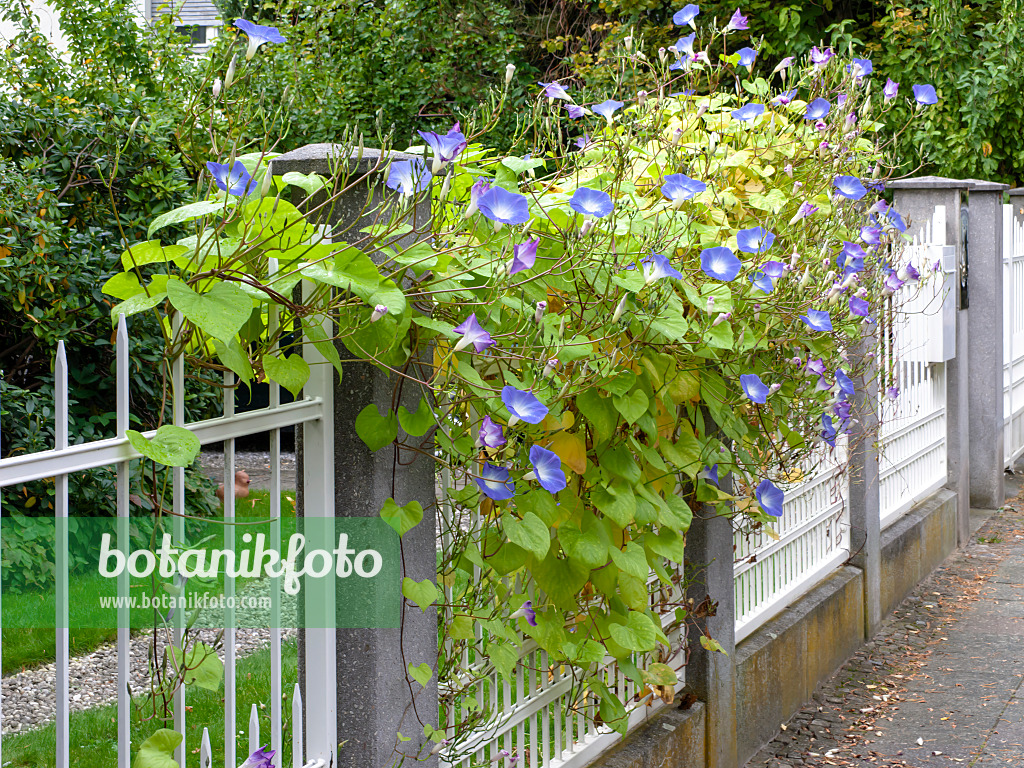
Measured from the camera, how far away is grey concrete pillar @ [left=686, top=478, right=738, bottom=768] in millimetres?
3188

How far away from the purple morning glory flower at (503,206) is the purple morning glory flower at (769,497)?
4.81ft

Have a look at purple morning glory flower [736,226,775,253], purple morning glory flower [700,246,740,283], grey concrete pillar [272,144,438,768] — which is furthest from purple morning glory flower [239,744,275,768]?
purple morning glory flower [736,226,775,253]

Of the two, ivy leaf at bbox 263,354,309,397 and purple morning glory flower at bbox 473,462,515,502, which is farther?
purple morning glory flower at bbox 473,462,515,502

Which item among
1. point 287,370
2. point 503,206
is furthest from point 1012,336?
point 287,370

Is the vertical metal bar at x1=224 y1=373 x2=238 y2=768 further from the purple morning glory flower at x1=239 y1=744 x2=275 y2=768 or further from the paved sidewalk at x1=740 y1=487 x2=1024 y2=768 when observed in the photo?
the paved sidewalk at x1=740 y1=487 x2=1024 y2=768

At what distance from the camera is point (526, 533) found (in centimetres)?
191

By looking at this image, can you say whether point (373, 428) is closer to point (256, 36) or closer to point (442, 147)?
point (442, 147)

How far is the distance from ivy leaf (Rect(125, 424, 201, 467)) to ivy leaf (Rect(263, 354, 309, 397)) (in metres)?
0.19

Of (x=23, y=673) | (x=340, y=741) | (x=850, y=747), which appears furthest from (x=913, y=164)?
(x=340, y=741)

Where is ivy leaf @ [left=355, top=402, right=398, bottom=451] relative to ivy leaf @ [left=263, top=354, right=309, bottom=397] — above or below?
below

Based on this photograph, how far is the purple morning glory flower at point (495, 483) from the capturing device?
6.04 ft

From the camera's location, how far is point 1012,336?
7.79 meters

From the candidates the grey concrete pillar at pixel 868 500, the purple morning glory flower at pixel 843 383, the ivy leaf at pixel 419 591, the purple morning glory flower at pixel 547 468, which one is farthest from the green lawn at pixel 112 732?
the grey concrete pillar at pixel 868 500

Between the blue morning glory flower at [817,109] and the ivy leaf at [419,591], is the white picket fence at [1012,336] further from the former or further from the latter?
the ivy leaf at [419,591]
